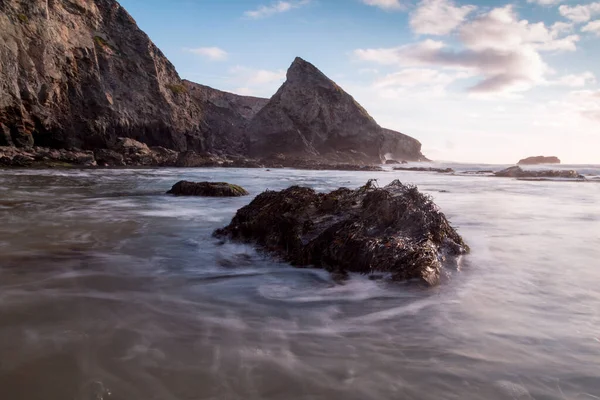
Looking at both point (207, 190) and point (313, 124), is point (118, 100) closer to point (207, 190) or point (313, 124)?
point (207, 190)

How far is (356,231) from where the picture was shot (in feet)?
15.1

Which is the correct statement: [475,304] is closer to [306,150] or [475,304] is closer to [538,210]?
[538,210]

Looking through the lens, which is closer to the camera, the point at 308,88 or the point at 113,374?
the point at 113,374

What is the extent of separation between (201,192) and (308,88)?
64.7m

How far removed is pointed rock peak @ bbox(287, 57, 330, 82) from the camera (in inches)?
2900

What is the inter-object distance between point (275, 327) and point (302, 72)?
247ft

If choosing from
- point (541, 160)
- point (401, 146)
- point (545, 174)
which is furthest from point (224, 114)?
point (541, 160)

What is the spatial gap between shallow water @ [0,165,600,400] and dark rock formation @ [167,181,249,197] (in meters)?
6.44

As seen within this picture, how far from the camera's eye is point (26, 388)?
78.0 inches

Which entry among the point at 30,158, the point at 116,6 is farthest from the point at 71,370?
the point at 116,6

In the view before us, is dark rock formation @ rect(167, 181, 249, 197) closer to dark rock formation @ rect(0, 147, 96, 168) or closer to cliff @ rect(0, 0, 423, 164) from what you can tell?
dark rock formation @ rect(0, 147, 96, 168)

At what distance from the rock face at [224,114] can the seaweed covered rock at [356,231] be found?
65.6 m

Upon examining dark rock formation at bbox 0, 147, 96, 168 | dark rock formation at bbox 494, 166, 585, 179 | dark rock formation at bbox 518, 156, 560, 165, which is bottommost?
dark rock formation at bbox 0, 147, 96, 168

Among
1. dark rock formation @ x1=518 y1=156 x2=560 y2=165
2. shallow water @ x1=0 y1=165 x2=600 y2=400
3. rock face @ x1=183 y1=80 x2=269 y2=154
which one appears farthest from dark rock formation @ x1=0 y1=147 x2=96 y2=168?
dark rock formation @ x1=518 y1=156 x2=560 y2=165
